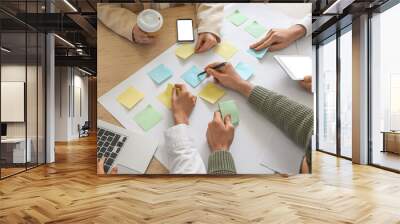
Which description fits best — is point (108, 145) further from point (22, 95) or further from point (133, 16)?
point (133, 16)

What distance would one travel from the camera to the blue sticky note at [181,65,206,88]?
600 centimetres

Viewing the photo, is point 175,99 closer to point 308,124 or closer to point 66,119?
point 308,124

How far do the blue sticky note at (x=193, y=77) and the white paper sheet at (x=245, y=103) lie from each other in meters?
0.06

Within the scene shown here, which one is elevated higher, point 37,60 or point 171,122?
point 37,60

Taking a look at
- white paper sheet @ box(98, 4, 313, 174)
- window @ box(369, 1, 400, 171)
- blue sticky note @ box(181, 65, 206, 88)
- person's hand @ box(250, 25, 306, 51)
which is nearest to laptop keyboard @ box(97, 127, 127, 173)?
white paper sheet @ box(98, 4, 313, 174)

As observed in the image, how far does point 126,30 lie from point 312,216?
12.7 ft

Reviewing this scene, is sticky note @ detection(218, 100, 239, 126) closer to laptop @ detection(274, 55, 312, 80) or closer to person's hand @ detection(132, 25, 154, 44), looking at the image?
laptop @ detection(274, 55, 312, 80)

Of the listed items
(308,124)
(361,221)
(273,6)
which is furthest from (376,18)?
(361,221)

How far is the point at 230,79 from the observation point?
Result: 5969 millimetres

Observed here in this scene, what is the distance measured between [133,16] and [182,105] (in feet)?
5.11

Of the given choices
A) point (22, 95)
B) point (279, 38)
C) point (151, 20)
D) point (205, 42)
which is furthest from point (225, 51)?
point (22, 95)

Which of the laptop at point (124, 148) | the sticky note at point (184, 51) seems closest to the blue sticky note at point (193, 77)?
the sticky note at point (184, 51)

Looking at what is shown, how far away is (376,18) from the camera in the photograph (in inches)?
287

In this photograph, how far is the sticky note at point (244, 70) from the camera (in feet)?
19.6
